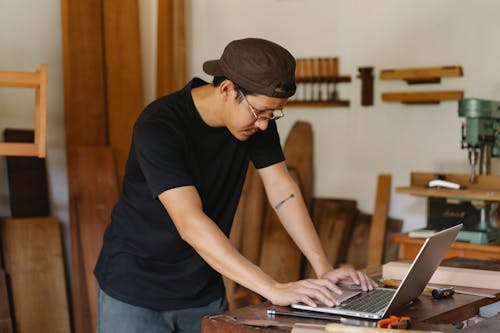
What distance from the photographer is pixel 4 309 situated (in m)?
3.82

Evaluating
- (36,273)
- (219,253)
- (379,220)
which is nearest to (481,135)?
(379,220)

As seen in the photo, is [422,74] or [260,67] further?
[422,74]

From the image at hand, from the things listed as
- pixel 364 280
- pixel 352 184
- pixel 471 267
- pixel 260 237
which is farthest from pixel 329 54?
pixel 364 280

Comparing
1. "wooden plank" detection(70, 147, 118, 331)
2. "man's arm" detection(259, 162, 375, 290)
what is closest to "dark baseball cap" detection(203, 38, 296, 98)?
"man's arm" detection(259, 162, 375, 290)

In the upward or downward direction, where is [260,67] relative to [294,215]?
upward

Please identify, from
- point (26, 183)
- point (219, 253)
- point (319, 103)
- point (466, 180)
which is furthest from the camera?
point (319, 103)

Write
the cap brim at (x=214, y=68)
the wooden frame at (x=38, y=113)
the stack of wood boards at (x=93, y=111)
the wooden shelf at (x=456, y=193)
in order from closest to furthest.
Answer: the cap brim at (x=214, y=68) < the wooden frame at (x=38, y=113) < the wooden shelf at (x=456, y=193) < the stack of wood boards at (x=93, y=111)

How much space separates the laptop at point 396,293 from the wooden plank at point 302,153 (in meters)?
2.73

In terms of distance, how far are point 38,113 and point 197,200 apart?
1510mm

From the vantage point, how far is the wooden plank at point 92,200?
412 centimetres

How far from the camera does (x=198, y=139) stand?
2273 millimetres

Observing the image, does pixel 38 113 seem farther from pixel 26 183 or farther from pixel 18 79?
pixel 26 183

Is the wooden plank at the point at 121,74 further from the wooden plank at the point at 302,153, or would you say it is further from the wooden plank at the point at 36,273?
the wooden plank at the point at 302,153

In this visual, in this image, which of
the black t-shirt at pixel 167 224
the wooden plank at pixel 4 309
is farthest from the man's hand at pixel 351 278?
the wooden plank at pixel 4 309
